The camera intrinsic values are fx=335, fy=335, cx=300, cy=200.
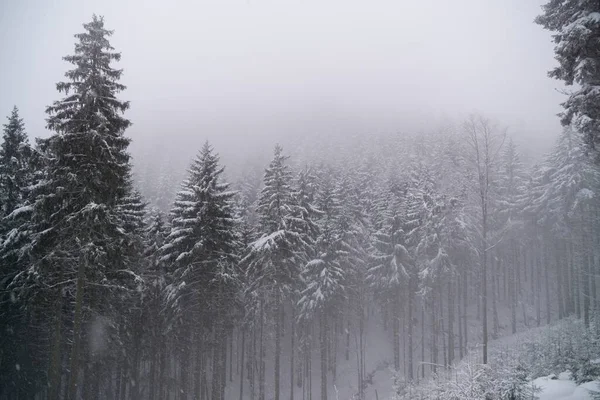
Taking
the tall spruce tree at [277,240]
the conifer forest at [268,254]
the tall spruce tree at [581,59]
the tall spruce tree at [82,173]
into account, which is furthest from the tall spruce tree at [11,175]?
the tall spruce tree at [581,59]

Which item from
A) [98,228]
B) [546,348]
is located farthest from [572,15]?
[98,228]

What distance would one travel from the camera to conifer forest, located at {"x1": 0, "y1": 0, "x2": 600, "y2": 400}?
43.3 ft

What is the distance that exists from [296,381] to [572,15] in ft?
125

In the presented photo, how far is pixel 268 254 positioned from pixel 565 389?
16042 mm

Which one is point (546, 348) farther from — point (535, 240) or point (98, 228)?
point (535, 240)

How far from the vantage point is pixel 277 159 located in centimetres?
2328

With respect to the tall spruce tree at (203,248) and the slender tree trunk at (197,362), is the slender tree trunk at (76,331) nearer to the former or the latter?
the tall spruce tree at (203,248)

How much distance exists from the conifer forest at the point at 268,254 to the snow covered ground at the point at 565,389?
8cm

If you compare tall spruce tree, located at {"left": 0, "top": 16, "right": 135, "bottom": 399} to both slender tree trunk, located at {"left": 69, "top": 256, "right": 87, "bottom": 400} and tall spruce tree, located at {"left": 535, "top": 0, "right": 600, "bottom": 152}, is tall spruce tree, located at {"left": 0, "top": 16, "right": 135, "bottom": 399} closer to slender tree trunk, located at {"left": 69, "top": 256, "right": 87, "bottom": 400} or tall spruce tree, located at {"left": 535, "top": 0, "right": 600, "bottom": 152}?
slender tree trunk, located at {"left": 69, "top": 256, "right": 87, "bottom": 400}

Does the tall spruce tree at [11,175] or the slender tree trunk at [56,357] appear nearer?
the slender tree trunk at [56,357]

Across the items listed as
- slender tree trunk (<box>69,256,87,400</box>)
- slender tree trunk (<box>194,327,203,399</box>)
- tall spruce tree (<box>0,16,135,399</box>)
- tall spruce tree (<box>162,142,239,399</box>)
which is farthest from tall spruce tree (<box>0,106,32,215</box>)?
slender tree trunk (<box>194,327,203,399</box>)

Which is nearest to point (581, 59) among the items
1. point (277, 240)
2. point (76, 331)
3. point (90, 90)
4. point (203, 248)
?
point (277, 240)

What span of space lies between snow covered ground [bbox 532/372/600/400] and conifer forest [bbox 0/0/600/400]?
8cm

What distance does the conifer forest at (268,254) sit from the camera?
13.2 m
